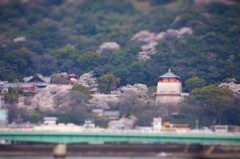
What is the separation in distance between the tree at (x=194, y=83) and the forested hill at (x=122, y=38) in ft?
8.08

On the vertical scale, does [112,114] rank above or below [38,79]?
below

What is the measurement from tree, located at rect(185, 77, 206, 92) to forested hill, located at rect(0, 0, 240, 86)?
2.46m

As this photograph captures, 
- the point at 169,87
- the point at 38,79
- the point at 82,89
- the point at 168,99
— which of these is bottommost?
the point at 168,99

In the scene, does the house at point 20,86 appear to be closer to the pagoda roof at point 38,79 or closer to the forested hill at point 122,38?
the forested hill at point 122,38

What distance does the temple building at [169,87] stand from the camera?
2719 inches

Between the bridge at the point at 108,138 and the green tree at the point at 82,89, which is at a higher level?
the green tree at the point at 82,89

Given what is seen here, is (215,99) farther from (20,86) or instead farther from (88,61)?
(20,86)

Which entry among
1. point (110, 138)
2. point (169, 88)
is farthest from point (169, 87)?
point (110, 138)

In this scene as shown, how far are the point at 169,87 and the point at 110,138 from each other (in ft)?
66.5

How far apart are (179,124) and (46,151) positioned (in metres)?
14.3

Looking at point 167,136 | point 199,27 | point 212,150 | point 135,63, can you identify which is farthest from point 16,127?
point 199,27

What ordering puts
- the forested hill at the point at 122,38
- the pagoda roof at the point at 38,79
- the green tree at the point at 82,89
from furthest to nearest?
the forested hill at the point at 122,38 < the pagoda roof at the point at 38,79 < the green tree at the point at 82,89

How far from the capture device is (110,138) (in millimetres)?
51719

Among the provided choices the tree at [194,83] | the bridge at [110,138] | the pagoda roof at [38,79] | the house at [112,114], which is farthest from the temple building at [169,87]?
the bridge at [110,138]
